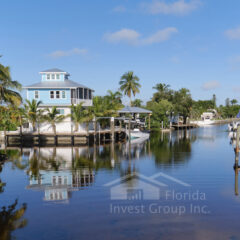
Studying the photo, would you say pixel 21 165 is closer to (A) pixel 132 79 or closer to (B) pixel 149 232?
(B) pixel 149 232

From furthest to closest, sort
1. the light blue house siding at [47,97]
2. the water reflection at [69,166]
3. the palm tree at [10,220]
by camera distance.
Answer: the light blue house siding at [47,97] → the water reflection at [69,166] → the palm tree at [10,220]

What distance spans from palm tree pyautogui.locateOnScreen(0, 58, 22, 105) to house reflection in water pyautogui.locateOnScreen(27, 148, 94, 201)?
21.1 ft

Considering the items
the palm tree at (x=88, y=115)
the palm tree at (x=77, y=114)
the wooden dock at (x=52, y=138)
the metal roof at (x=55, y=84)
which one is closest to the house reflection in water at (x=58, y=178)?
the wooden dock at (x=52, y=138)

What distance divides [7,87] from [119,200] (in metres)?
16.8

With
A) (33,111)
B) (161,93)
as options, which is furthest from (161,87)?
(33,111)

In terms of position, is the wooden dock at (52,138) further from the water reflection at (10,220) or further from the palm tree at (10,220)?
the palm tree at (10,220)

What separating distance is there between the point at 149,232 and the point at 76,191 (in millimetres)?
6729

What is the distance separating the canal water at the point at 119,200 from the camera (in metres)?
11.2

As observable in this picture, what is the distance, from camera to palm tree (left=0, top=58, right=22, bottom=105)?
80.4ft

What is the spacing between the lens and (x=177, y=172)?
21.8 meters

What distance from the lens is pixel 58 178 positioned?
20.1 m

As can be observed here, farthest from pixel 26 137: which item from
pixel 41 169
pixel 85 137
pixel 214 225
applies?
pixel 214 225

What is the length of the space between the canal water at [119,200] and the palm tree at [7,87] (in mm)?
6080

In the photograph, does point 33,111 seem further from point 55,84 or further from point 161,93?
point 161,93
